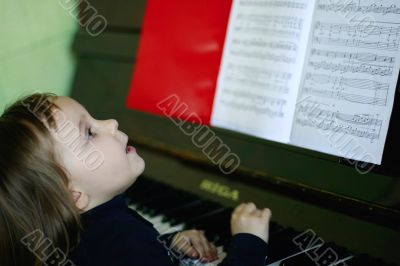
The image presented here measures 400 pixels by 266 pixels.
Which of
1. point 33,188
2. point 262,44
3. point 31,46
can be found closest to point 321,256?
point 262,44

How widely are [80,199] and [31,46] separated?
104 cm

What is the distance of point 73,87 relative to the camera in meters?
1.65

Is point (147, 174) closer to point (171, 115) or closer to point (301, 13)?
point (171, 115)

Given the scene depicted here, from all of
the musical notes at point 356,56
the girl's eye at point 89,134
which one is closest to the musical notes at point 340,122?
the musical notes at point 356,56

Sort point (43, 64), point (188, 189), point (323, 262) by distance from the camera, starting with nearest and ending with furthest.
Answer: point (323, 262) → point (188, 189) → point (43, 64)

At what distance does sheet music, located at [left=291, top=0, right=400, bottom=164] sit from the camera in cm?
93

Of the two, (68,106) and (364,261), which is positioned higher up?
(68,106)

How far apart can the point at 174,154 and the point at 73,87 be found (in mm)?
584

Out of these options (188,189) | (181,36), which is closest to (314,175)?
(188,189)

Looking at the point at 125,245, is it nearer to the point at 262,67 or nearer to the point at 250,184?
the point at 250,184

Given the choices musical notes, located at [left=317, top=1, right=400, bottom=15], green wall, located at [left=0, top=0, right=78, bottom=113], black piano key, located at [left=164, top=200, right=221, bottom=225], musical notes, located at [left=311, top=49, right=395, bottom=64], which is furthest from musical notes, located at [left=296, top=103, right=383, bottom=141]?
green wall, located at [left=0, top=0, right=78, bottom=113]

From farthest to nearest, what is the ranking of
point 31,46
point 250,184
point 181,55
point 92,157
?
1. point 31,46
2. point 181,55
3. point 250,184
4. point 92,157

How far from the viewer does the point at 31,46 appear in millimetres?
1804

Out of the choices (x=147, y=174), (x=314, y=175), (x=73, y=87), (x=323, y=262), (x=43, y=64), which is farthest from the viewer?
(x=43, y=64)
